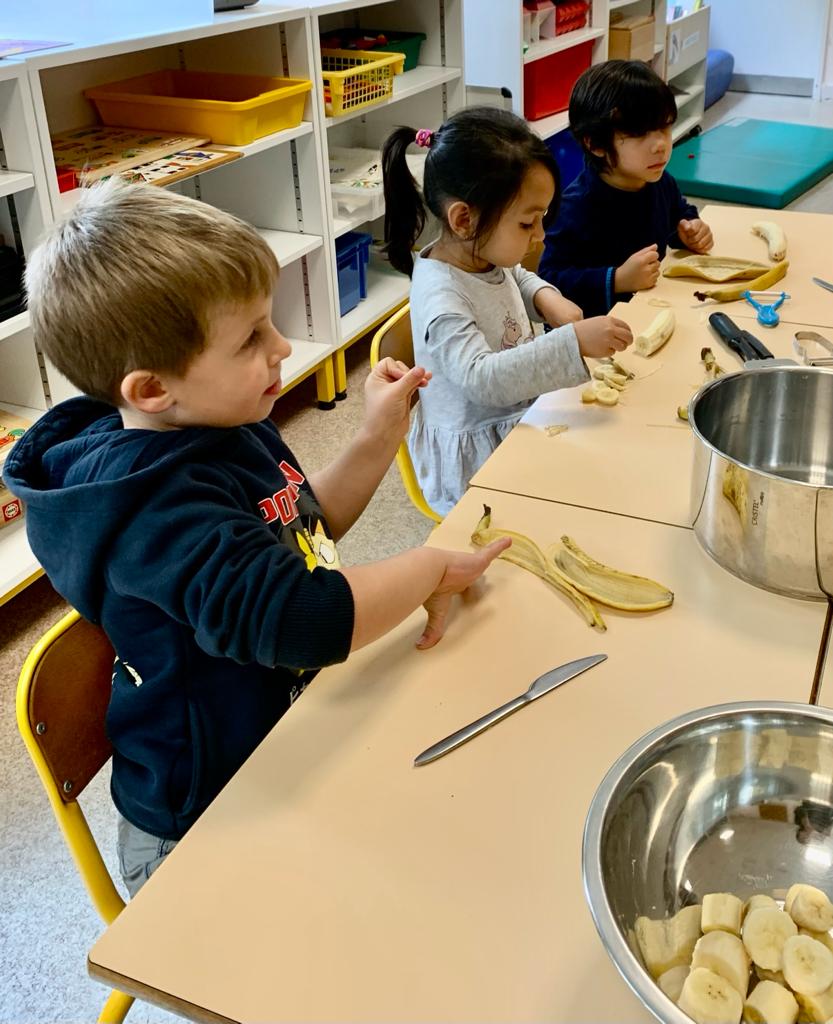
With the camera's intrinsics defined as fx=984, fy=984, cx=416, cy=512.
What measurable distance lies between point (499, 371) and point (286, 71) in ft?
5.08

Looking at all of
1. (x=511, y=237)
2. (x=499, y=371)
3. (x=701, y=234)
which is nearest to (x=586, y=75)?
(x=701, y=234)

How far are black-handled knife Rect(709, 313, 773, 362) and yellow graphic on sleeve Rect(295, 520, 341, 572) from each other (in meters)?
0.70

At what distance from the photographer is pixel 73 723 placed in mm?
944

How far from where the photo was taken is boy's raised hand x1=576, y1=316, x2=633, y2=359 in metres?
1.30

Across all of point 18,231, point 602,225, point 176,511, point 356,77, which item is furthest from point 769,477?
point 356,77

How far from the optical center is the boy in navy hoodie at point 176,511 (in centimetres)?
81

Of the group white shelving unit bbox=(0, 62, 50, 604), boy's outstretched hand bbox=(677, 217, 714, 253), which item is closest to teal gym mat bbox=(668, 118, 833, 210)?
boy's outstretched hand bbox=(677, 217, 714, 253)

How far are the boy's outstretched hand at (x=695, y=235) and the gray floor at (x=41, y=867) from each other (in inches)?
33.3

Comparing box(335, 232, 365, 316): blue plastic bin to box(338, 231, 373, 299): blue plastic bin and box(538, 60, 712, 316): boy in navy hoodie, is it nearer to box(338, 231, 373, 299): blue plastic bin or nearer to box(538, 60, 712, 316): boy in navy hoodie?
box(338, 231, 373, 299): blue plastic bin

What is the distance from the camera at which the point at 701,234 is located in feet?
6.29

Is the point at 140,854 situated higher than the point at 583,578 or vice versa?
the point at 583,578

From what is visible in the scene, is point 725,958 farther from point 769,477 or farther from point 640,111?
point 640,111

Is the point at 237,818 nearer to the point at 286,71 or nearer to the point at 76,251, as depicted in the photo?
the point at 76,251

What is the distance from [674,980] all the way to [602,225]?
5.85 feet
